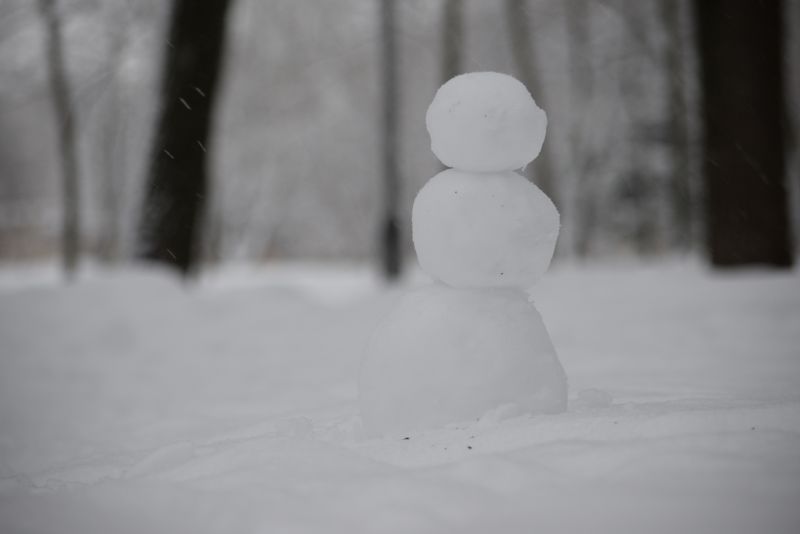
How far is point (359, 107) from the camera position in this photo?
1825 cm

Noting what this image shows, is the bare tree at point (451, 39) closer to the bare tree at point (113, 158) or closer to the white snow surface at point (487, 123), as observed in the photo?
the white snow surface at point (487, 123)

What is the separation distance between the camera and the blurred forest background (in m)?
9.38

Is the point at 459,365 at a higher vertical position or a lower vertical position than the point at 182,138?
lower

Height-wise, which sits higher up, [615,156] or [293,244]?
[615,156]

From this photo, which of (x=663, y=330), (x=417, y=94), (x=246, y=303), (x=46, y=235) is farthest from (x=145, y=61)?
(x=46, y=235)

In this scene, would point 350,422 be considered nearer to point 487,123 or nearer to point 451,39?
point 487,123

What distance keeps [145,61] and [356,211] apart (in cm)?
1226

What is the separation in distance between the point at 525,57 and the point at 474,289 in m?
10.2

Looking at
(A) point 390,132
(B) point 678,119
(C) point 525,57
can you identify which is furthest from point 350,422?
(B) point 678,119

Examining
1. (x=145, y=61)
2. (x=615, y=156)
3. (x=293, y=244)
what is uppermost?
(x=145, y=61)

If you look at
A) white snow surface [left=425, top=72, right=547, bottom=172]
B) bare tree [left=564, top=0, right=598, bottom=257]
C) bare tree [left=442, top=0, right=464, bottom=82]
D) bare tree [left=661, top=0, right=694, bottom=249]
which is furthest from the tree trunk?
bare tree [left=661, top=0, right=694, bottom=249]

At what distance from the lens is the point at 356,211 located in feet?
75.1

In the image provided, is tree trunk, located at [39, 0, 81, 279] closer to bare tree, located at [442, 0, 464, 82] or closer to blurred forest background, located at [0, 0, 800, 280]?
blurred forest background, located at [0, 0, 800, 280]

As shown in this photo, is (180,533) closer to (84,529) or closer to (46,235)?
(84,529)
